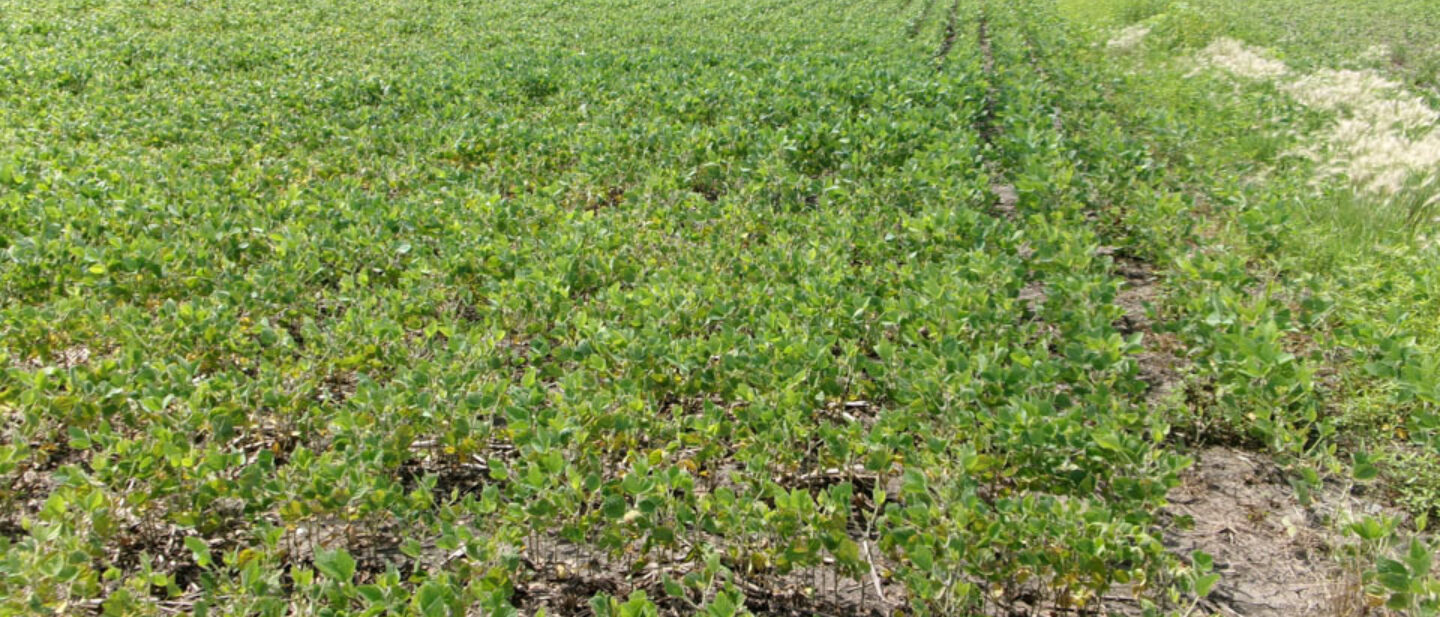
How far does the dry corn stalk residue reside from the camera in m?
6.62

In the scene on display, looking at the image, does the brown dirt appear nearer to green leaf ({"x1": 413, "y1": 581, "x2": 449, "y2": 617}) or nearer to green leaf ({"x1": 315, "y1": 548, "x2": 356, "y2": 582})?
green leaf ({"x1": 413, "y1": 581, "x2": 449, "y2": 617})

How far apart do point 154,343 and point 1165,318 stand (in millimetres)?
5134

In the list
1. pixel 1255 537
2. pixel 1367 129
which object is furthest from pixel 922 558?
pixel 1367 129

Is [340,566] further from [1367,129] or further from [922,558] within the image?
[1367,129]

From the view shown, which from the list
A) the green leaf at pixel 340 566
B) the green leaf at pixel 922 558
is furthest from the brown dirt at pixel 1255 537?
the green leaf at pixel 340 566

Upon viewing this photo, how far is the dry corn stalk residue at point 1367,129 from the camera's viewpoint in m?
6.62

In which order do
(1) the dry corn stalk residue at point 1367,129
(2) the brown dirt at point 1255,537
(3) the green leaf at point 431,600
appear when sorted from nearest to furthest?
(3) the green leaf at point 431,600
(2) the brown dirt at point 1255,537
(1) the dry corn stalk residue at point 1367,129

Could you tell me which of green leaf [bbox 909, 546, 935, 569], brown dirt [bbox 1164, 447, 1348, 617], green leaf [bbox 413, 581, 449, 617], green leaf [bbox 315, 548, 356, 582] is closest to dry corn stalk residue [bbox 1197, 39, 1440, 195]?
brown dirt [bbox 1164, 447, 1348, 617]

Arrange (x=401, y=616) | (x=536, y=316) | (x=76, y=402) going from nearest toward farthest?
(x=401, y=616)
(x=76, y=402)
(x=536, y=316)

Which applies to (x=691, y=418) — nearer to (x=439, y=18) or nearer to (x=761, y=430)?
(x=761, y=430)

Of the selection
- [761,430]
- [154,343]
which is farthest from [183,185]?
[761,430]

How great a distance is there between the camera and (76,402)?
10.9 ft

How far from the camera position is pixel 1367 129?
8148 mm

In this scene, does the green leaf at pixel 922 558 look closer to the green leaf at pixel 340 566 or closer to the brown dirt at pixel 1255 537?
the brown dirt at pixel 1255 537
